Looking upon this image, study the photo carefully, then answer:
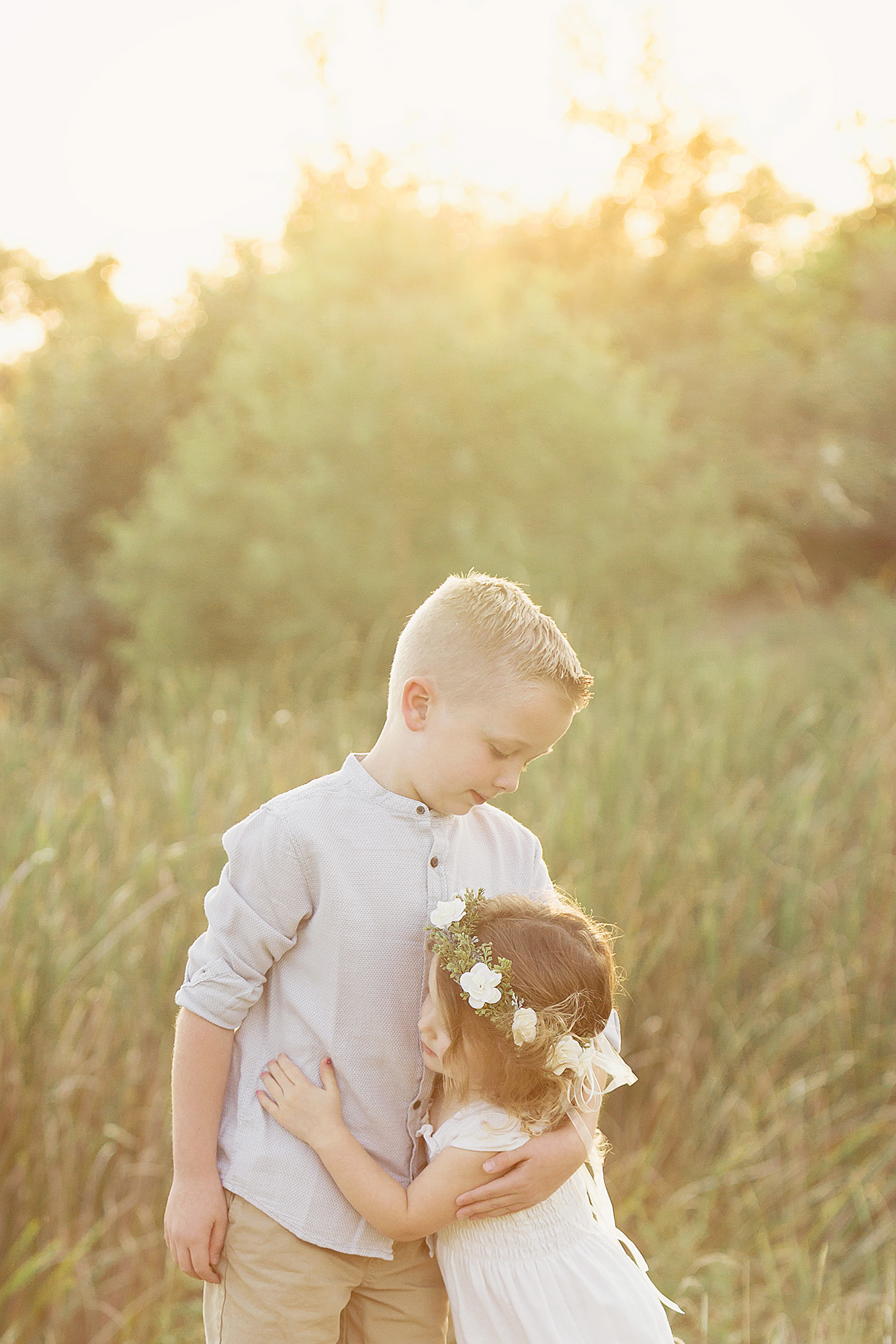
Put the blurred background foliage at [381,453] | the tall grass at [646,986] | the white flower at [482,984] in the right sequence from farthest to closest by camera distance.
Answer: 1. the blurred background foliage at [381,453]
2. the tall grass at [646,986]
3. the white flower at [482,984]

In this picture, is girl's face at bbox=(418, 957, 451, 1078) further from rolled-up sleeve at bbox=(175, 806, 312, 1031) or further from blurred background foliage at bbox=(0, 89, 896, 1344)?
blurred background foliage at bbox=(0, 89, 896, 1344)

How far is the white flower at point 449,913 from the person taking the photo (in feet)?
4.41

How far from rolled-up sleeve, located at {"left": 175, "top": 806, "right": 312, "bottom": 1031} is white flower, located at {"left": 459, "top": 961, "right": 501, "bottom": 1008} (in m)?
0.22

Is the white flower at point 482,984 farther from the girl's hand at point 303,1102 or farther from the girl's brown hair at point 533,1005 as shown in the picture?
the girl's hand at point 303,1102

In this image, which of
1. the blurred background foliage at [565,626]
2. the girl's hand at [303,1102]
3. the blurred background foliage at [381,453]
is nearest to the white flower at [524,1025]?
the girl's hand at [303,1102]

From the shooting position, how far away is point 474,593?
141 centimetres

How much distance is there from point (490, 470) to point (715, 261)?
9.06 metres

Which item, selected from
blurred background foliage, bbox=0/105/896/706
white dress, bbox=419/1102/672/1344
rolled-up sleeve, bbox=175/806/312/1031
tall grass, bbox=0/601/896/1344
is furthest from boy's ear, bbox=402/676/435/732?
blurred background foliage, bbox=0/105/896/706

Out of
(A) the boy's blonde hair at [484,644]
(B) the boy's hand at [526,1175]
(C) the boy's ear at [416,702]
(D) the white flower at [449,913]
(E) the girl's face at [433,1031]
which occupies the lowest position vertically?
(B) the boy's hand at [526,1175]

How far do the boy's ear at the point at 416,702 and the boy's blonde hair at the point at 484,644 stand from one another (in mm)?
14

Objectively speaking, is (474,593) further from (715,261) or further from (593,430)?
(715,261)

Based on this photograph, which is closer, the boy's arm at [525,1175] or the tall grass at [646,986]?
the boy's arm at [525,1175]

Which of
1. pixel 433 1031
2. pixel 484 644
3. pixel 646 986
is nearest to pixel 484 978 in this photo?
pixel 433 1031

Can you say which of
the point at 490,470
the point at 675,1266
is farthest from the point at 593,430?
the point at 675,1266
